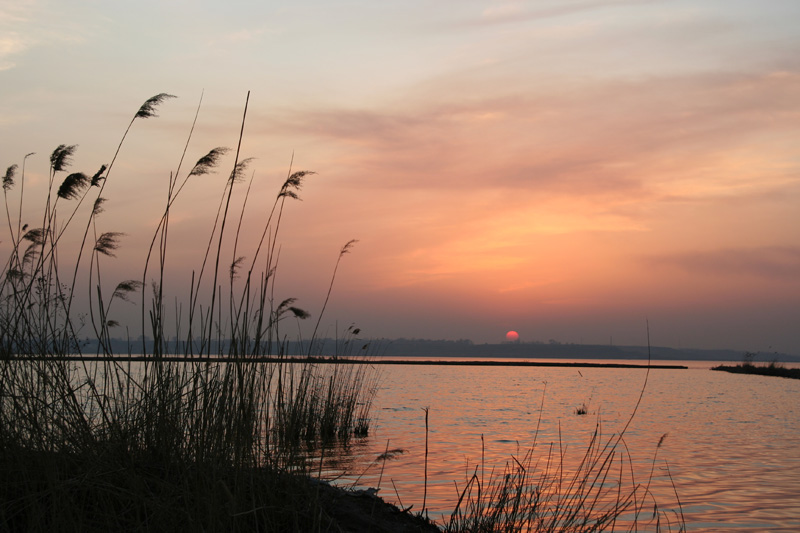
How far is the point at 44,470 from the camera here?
3.67m

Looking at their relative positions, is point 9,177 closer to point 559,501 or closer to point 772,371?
point 559,501

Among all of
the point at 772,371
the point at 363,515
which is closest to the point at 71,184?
the point at 363,515

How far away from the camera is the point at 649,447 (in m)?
12.2

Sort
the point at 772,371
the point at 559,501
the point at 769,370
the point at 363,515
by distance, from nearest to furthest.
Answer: the point at 363,515 < the point at 559,501 < the point at 772,371 < the point at 769,370

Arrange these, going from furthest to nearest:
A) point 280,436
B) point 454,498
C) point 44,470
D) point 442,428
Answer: point 442,428, point 454,498, point 280,436, point 44,470

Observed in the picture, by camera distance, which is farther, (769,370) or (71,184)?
(769,370)

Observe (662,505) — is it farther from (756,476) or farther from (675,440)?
(675,440)

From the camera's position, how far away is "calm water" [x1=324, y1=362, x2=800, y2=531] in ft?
24.6

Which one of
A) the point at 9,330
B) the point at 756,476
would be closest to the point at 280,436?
the point at 9,330

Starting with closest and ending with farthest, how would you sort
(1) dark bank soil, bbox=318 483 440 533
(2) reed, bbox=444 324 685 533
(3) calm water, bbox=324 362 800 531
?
(1) dark bank soil, bbox=318 483 440 533 < (2) reed, bbox=444 324 685 533 < (3) calm water, bbox=324 362 800 531

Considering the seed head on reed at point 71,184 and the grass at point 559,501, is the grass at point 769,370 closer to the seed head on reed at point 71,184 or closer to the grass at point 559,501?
the grass at point 559,501

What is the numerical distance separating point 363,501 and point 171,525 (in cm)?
174

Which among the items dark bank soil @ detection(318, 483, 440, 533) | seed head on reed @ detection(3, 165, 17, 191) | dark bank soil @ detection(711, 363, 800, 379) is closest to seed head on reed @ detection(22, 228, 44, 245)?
seed head on reed @ detection(3, 165, 17, 191)

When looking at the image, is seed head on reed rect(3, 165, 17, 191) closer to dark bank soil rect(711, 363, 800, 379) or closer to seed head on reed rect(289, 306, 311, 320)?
seed head on reed rect(289, 306, 311, 320)
